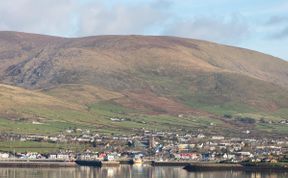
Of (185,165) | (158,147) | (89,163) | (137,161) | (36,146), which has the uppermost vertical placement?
(158,147)

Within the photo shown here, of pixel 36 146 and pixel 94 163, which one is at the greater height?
pixel 36 146

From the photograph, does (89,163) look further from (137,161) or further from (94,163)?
(137,161)

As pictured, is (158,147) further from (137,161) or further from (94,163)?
(94,163)

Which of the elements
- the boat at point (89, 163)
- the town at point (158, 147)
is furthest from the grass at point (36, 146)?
the boat at point (89, 163)

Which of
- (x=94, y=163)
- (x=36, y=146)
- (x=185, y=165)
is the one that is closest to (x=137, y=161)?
(x=94, y=163)

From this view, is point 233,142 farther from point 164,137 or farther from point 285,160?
point 285,160

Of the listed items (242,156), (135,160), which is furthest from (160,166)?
(242,156)

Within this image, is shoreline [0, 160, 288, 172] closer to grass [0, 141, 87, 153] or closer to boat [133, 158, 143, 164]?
boat [133, 158, 143, 164]

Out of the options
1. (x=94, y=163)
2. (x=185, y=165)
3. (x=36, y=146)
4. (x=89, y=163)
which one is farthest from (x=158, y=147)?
(x=185, y=165)

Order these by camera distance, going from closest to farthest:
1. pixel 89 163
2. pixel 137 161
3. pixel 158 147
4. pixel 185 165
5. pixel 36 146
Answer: pixel 185 165 < pixel 89 163 < pixel 137 161 < pixel 36 146 < pixel 158 147

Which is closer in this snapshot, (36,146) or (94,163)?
(94,163)

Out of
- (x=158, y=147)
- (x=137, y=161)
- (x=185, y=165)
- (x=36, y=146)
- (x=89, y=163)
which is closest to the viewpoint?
(x=185, y=165)
